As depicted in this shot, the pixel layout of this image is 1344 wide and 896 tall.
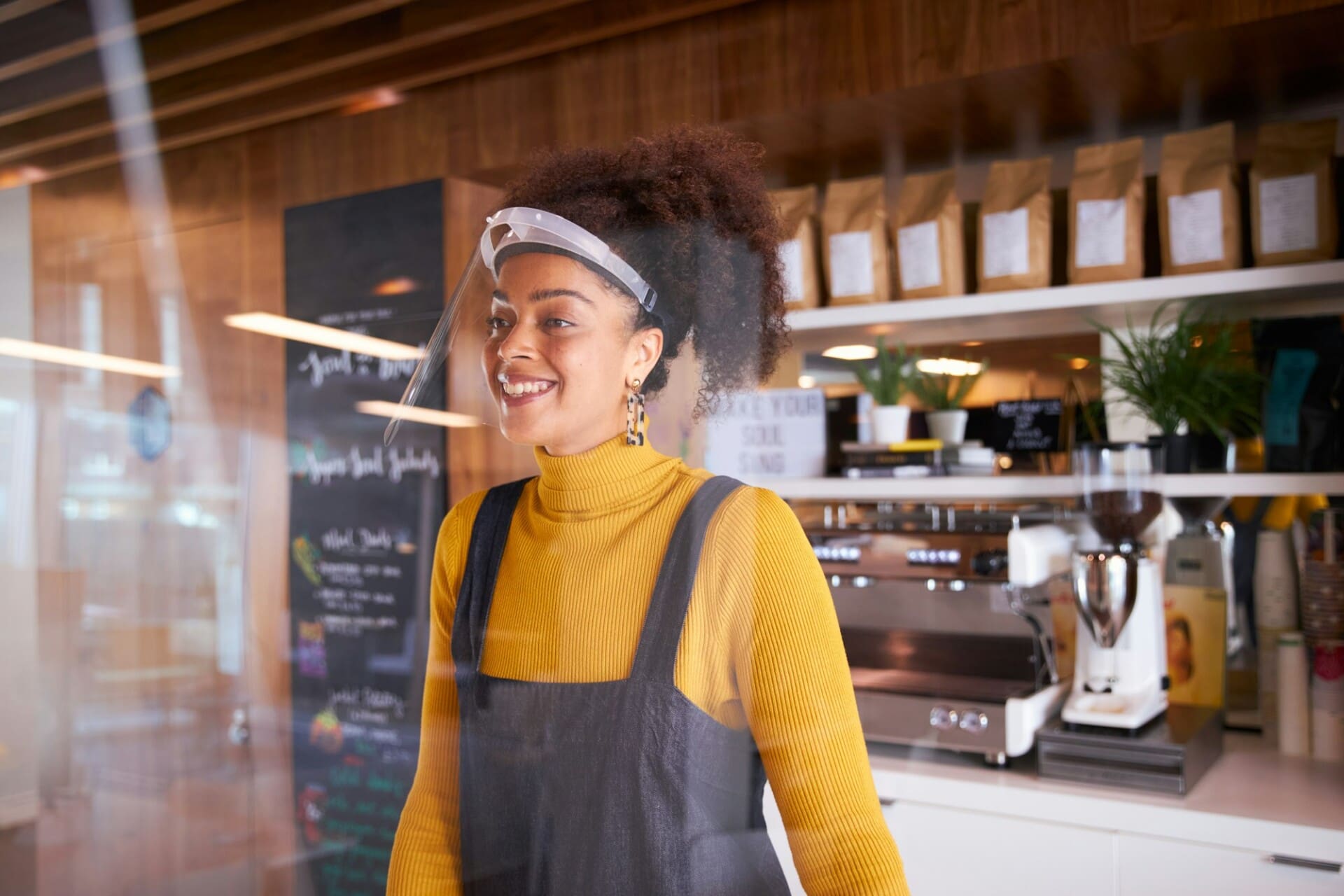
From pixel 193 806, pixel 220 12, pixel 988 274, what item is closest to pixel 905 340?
pixel 988 274

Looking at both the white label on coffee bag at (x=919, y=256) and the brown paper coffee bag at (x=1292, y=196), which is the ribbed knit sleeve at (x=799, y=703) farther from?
the brown paper coffee bag at (x=1292, y=196)

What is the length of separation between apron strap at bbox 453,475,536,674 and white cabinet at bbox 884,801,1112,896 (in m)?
0.32

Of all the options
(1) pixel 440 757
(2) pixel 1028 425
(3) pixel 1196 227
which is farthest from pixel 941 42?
(1) pixel 440 757

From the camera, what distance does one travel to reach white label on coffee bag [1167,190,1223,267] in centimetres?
139

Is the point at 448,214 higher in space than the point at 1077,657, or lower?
higher

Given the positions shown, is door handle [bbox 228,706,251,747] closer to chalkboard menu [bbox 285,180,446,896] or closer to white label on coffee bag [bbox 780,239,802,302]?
chalkboard menu [bbox 285,180,446,896]

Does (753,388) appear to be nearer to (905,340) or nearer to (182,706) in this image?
(905,340)

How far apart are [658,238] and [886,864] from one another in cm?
43

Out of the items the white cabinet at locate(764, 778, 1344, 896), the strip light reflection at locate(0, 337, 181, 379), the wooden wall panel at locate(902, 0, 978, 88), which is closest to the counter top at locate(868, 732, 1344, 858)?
the white cabinet at locate(764, 778, 1344, 896)

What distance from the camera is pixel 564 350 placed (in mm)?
698

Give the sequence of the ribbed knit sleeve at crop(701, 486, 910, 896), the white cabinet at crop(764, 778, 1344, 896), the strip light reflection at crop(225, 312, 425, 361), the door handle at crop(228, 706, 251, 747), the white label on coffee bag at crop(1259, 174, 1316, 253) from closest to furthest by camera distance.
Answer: the ribbed knit sleeve at crop(701, 486, 910, 896)
the strip light reflection at crop(225, 312, 425, 361)
the door handle at crop(228, 706, 251, 747)
the white cabinet at crop(764, 778, 1344, 896)
the white label on coffee bag at crop(1259, 174, 1316, 253)

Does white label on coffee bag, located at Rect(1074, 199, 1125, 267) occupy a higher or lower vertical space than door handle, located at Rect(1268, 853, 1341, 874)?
higher

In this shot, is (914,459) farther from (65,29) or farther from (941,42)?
(65,29)

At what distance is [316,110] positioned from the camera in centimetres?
100
